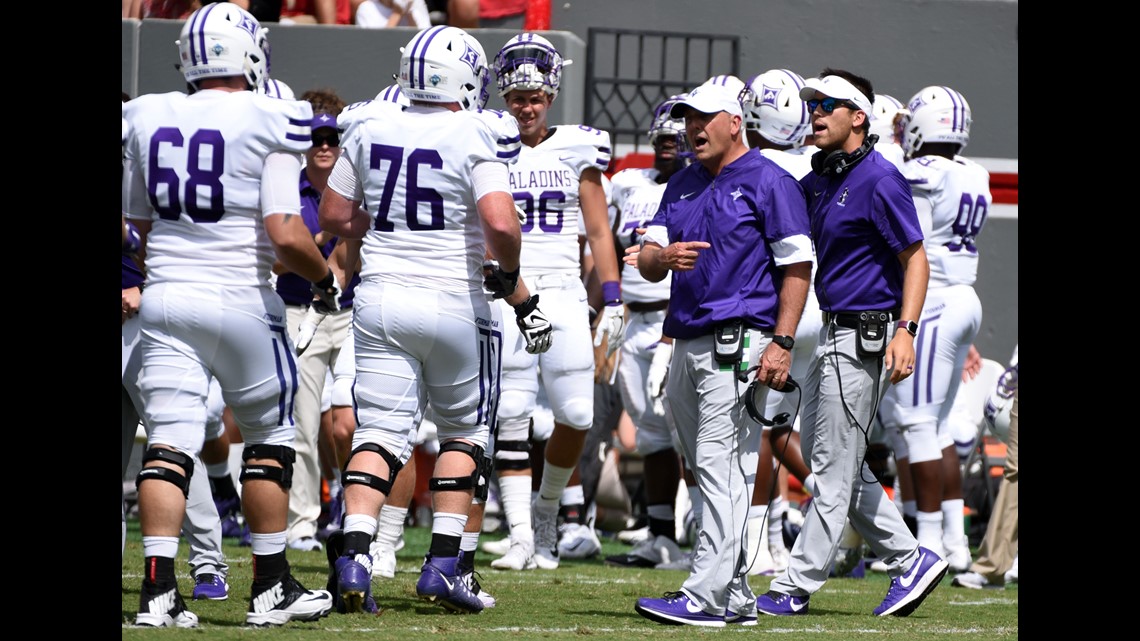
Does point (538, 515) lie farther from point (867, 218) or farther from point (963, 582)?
point (867, 218)

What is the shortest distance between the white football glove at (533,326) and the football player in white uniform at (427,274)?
12 mm

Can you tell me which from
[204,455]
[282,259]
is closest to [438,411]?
[282,259]

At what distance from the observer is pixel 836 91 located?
6.40 meters

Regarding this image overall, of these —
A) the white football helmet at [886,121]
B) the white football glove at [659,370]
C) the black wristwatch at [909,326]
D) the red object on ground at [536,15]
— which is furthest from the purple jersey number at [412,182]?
the red object on ground at [536,15]

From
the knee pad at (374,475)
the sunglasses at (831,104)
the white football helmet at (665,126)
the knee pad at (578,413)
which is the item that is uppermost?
the white football helmet at (665,126)

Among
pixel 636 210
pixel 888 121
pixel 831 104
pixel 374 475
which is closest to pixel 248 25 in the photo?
pixel 374 475

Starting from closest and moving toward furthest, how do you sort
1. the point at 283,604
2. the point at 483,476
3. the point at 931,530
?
the point at 283,604 < the point at 483,476 < the point at 931,530

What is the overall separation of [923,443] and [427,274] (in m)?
3.58

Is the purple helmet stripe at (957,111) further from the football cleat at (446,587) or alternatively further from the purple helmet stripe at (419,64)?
the football cleat at (446,587)

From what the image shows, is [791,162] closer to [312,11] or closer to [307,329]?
[307,329]

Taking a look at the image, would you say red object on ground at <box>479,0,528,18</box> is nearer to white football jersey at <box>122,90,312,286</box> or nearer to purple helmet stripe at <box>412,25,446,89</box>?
purple helmet stripe at <box>412,25,446,89</box>

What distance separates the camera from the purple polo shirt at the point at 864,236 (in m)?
6.18

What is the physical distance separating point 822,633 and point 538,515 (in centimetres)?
278

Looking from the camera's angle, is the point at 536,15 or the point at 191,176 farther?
the point at 536,15
